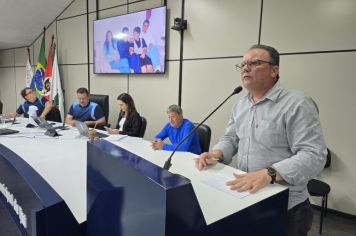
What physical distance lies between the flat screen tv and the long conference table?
2.33 metres

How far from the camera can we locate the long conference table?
542 mm

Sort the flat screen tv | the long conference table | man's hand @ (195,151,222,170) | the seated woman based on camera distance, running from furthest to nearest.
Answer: the flat screen tv → the seated woman → man's hand @ (195,151,222,170) → the long conference table

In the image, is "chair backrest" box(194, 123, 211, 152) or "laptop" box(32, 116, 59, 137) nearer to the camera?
"chair backrest" box(194, 123, 211, 152)

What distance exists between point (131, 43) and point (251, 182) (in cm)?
344

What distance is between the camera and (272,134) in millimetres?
1108

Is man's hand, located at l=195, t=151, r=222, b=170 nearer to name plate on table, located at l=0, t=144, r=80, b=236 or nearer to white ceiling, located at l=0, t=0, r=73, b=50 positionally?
name plate on table, located at l=0, t=144, r=80, b=236

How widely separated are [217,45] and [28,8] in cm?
392

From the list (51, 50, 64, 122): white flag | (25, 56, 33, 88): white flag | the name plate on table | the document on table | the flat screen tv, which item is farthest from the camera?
(25, 56, 33, 88): white flag

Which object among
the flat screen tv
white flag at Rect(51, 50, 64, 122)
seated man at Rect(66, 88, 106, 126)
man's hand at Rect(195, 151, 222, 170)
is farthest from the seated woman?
white flag at Rect(51, 50, 64, 122)

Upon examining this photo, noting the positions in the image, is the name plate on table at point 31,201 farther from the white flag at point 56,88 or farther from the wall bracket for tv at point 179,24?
the white flag at point 56,88

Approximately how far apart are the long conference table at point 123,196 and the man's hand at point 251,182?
26 millimetres

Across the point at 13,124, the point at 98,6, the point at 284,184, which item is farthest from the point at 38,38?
the point at 284,184

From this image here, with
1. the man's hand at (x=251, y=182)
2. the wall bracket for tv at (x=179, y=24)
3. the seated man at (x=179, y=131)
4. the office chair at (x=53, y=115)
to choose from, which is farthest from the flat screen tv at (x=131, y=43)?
the man's hand at (x=251, y=182)

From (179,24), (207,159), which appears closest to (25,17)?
(179,24)
